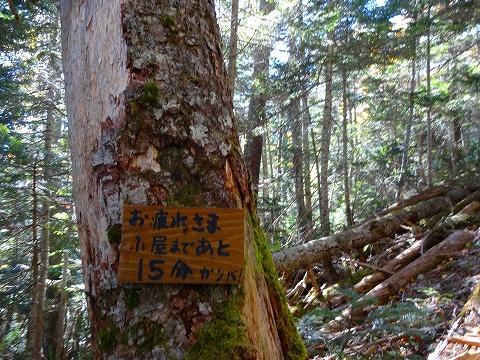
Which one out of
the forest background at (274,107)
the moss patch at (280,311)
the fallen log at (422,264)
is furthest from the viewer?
the forest background at (274,107)

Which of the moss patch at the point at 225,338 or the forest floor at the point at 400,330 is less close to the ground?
the moss patch at the point at 225,338

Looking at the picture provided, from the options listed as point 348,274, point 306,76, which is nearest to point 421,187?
point 306,76

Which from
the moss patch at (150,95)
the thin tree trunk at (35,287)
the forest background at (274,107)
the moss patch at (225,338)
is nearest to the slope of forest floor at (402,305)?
the forest background at (274,107)

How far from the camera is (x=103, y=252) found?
66.5 inches

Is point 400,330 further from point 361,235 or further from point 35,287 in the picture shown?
point 35,287

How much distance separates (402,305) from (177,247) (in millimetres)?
2725

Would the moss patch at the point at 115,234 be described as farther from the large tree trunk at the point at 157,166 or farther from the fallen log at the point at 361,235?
the fallen log at the point at 361,235

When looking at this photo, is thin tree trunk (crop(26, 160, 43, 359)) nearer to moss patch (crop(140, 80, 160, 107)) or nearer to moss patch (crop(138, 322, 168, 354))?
moss patch (crop(140, 80, 160, 107))

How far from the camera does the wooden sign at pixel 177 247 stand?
155cm

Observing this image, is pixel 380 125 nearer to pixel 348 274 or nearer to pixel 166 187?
pixel 348 274

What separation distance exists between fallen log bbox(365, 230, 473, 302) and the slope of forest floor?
0.01 meters

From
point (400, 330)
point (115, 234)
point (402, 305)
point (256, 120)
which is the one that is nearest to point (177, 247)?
point (115, 234)

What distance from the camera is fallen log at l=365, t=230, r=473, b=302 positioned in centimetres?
568

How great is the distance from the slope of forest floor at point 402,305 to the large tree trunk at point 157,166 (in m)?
1.78
